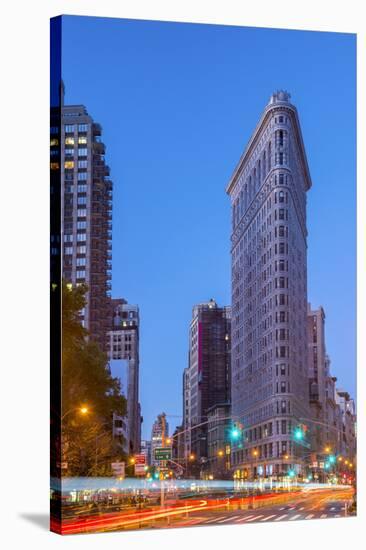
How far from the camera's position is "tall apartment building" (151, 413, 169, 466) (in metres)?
42.2

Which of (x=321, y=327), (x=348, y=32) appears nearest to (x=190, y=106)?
(x=348, y=32)

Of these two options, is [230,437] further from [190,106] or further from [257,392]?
[190,106]

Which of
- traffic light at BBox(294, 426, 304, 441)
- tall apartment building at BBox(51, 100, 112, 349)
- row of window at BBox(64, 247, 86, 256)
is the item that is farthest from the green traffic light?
row of window at BBox(64, 247, 86, 256)

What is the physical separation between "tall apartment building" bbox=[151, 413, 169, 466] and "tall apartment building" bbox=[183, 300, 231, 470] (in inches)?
43.3

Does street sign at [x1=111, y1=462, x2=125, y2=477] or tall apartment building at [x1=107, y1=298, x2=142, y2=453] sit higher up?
tall apartment building at [x1=107, y1=298, x2=142, y2=453]

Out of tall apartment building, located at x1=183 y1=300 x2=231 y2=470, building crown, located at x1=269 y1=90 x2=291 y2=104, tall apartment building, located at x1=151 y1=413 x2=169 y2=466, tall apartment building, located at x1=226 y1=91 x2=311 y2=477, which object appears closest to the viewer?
building crown, located at x1=269 y1=90 x2=291 y2=104

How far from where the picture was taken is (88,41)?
38156mm

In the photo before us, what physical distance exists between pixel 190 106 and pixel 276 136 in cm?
395

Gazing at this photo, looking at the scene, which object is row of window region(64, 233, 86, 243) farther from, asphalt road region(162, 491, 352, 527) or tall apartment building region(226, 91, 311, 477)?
asphalt road region(162, 491, 352, 527)

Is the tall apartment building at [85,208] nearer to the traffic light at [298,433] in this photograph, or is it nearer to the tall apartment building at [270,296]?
the tall apartment building at [270,296]

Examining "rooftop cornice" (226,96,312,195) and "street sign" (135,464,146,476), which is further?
"rooftop cornice" (226,96,312,195)

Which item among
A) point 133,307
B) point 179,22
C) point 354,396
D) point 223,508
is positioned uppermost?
point 179,22

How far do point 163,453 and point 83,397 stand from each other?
3.26 metres

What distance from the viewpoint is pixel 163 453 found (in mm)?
43156
